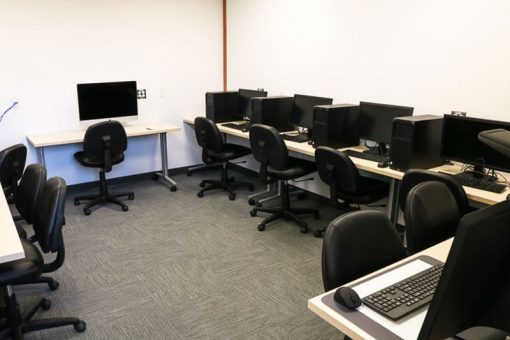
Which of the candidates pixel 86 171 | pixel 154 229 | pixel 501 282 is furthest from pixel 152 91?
pixel 501 282

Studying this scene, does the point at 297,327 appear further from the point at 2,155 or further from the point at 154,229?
the point at 2,155

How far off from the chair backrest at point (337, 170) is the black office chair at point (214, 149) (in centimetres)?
142

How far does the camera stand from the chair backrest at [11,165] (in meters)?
3.36

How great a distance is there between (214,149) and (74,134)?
4.94 feet

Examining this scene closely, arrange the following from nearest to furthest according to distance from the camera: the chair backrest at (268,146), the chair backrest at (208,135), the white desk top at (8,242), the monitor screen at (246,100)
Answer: the white desk top at (8,242), the chair backrest at (268,146), the chair backrest at (208,135), the monitor screen at (246,100)

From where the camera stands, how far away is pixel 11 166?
345 centimetres

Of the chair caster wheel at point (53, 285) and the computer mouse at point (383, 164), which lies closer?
the chair caster wheel at point (53, 285)

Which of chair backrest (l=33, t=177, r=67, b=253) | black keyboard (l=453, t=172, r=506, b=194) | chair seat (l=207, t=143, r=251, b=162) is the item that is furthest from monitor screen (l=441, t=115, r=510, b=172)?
chair backrest (l=33, t=177, r=67, b=253)

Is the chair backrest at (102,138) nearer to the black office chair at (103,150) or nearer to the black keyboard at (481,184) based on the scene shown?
the black office chair at (103,150)

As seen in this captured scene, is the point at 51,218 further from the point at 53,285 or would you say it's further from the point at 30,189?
the point at 53,285

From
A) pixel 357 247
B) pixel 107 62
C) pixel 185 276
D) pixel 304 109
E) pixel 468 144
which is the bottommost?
pixel 185 276

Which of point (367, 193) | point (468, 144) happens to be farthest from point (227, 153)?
point (468, 144)

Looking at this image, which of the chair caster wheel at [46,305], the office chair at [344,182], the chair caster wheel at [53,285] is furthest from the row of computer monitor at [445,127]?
the chair caster wheel at [46,305]

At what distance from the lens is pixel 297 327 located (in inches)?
99.7
